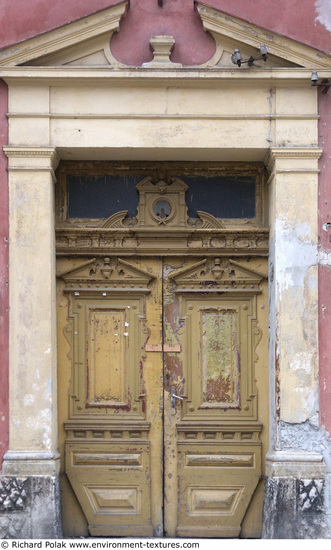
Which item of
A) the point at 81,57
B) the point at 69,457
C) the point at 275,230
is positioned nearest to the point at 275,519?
the point at 69,457

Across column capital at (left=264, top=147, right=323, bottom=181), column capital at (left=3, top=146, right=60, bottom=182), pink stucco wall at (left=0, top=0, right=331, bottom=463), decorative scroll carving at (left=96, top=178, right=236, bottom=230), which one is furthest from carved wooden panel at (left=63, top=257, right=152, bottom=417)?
column capital at (left=264, top=147, right=323, bottom=181)

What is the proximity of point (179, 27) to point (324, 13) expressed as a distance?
114 centimetres

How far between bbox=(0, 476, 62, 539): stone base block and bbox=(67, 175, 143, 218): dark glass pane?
7.05ft

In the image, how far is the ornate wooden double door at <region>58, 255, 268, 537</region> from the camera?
6.60m

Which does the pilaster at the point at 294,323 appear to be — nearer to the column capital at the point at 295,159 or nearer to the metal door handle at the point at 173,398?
the column capital at the point at 295,159

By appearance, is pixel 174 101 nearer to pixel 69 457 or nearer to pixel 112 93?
pixel 112 93

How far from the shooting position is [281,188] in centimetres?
631

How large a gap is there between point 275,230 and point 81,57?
203 cm

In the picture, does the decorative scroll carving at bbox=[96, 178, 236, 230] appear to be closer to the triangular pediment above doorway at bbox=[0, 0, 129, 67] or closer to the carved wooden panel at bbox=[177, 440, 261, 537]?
the triangular pediment above doorway at bbox=[0, 0, 129, 67]

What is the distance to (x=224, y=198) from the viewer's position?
6746 millimetres

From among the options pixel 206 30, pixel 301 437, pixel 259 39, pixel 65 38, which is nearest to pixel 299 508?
pixel 301 437

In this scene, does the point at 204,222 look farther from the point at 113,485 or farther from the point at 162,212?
the point at 113,485

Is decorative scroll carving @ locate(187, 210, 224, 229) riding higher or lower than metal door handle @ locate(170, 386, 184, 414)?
higher

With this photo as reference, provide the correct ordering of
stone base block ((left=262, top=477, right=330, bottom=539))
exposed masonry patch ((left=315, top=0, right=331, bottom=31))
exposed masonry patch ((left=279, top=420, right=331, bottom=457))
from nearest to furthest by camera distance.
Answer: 1. stone base block ((left=262, top=477, right=330, bottom=539))
2. exposed masonry patch ((left=279, top=420, right=331, bottom=457))
3. exposed masonry patch ((left=315, top=0, right=331, bottom=31))
